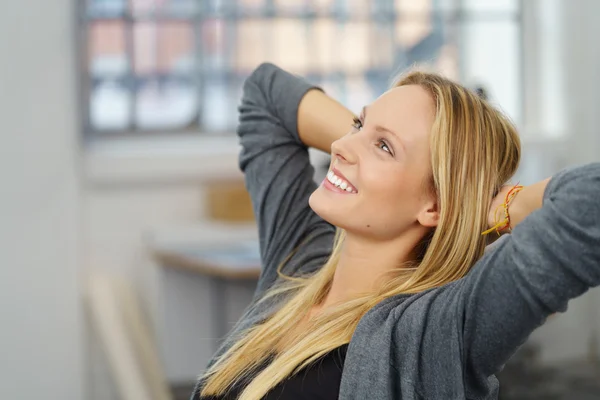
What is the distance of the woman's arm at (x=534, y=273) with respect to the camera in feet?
3.85

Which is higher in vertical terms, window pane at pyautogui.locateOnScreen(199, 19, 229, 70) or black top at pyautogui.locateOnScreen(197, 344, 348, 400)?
window pane at pyautogui.locateOnScreen(199, 19, 229, 70)

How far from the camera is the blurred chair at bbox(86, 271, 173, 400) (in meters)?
3.76

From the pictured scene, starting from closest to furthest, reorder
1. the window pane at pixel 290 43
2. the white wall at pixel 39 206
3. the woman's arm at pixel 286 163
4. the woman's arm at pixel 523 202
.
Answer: the woman's arm at pixel 523 202
the woman's arm at pixel 286 163
the white wall at pixel 39 206
the window pane at pixel 290 43

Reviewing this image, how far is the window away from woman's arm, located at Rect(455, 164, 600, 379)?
10.1 ft

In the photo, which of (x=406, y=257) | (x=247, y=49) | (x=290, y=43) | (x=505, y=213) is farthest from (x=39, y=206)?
(x=505, y=213)

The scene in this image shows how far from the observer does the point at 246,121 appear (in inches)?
79.6

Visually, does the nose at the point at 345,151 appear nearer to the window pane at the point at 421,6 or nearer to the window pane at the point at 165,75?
the window pane at the point at 165,75

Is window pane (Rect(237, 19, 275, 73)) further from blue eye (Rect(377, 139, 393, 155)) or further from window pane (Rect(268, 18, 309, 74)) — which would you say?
blue eye (Rect(377, 139, 393, 155))

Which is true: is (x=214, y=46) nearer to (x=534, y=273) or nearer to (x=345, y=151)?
(x=345, y=151)

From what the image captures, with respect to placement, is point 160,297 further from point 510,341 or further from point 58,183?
point 510,341

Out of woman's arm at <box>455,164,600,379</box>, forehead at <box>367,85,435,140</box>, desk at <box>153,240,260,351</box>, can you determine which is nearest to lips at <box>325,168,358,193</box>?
forehead at <box>367,85,435,140</box>

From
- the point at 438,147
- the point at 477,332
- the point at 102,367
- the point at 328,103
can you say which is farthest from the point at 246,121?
the point at 102,367

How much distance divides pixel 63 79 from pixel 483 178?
2829 mm

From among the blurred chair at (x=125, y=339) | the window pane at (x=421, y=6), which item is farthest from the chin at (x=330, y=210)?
the window pane at (x=421, y=6)
